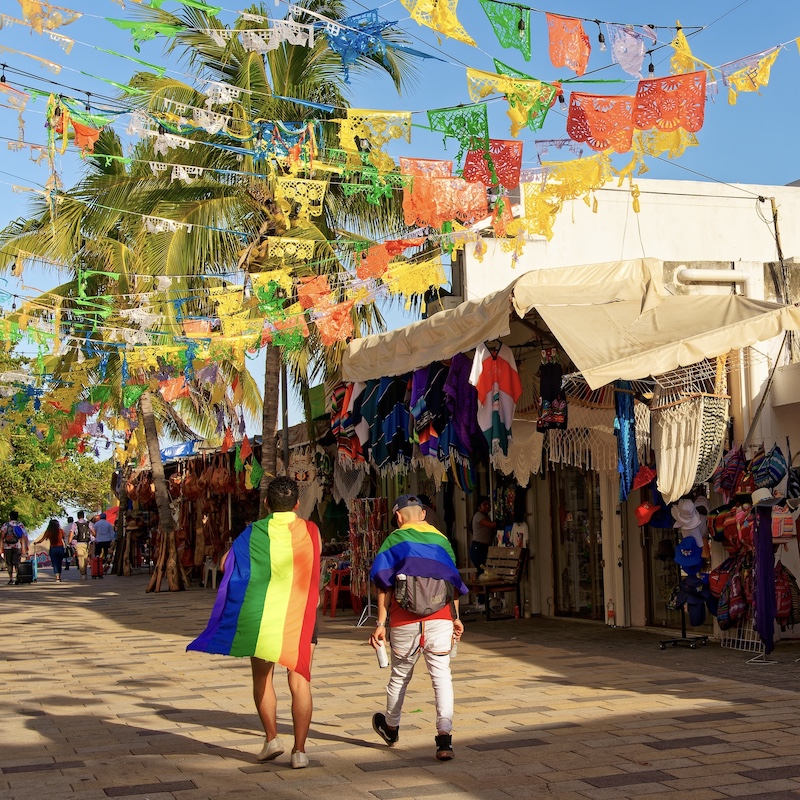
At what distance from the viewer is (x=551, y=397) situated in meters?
12.0

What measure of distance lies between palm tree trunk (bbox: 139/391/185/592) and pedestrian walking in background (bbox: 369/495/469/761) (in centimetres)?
1854

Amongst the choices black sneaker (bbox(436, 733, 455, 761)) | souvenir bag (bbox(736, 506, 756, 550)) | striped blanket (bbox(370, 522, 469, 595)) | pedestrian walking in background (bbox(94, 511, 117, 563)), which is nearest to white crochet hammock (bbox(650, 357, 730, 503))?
souvenir bag (bbox(736, 506, 756, 550))

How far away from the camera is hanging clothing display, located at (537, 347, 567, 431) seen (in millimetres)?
11930

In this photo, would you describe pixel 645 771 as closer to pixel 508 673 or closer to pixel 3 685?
pixel 508 673

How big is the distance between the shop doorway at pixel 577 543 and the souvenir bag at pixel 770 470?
3782mm

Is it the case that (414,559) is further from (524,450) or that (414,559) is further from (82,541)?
(82,541)

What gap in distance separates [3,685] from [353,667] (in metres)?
3.38

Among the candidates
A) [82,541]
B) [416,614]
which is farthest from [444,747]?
[82,541]

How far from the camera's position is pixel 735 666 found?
35.2ft

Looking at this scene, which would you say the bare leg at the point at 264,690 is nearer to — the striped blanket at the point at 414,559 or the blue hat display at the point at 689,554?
the striped blanket at the point at 414,559

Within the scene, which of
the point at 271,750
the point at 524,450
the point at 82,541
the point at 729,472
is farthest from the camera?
the point at 82,541

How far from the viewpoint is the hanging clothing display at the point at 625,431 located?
1155 cm

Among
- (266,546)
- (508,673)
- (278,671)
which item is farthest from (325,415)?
(266,546)

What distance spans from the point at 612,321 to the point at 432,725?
4.80m
